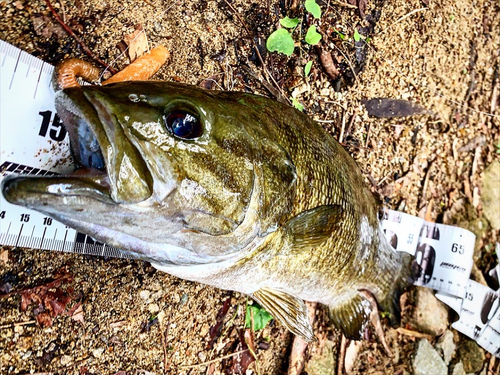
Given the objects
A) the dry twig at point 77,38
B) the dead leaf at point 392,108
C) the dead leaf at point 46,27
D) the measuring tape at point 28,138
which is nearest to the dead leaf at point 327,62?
the dead leaf at point 392,108

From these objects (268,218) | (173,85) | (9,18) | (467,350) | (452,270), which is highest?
(9,18)

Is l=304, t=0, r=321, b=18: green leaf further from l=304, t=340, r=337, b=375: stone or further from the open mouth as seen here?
l=304, t=340, r=337, b=375: stone

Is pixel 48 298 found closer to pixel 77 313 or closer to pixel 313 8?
pixel 77 313

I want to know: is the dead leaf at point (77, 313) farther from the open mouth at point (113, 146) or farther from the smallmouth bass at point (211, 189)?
the open mouth at point (113, 146)

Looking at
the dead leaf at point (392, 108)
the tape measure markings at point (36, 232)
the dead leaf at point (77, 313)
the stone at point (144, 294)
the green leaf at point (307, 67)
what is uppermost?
the green leaf at point (307, 67)

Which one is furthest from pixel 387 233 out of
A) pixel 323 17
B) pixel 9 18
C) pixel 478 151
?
pixel 9 18

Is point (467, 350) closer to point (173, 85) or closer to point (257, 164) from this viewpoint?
point (257, 164)
